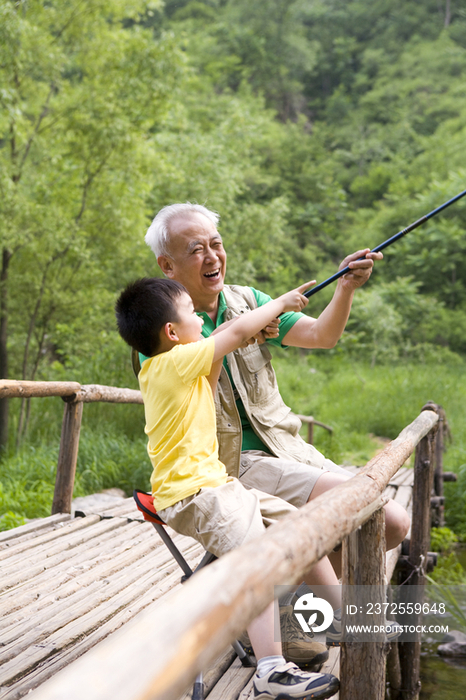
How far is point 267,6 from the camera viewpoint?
1184 inches

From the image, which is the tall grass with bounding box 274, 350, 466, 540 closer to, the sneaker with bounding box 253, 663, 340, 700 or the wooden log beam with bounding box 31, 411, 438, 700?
the sneaker with bounding box 253, 663, 340, 700

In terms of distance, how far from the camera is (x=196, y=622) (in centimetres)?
74

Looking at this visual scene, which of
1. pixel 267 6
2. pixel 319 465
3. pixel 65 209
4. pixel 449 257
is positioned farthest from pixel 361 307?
pixel 267 6

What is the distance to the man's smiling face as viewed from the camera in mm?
2205

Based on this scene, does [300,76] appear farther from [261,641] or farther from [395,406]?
[261,641]

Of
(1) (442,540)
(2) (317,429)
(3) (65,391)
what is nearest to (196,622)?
(3) (65,391)

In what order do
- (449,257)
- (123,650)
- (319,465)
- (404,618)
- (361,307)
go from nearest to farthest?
1. (123,650)
2. (319,465)
3. (404,618)
4. (361,307)
5. (449,257)

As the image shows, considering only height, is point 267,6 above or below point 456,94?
above

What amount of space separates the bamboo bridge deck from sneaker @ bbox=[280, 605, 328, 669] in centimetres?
8

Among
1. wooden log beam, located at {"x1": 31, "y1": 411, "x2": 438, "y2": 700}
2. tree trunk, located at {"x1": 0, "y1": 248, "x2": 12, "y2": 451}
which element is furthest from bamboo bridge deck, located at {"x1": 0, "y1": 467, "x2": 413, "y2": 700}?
tree trunk, located at {"x1": 0, "y1": 248, "x2": 12, "y2": 451}

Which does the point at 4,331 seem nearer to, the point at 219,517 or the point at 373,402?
the point at 373,402

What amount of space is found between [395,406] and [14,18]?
7240mm

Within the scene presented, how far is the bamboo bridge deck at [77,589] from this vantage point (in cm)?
188

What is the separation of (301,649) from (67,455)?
2.03m
